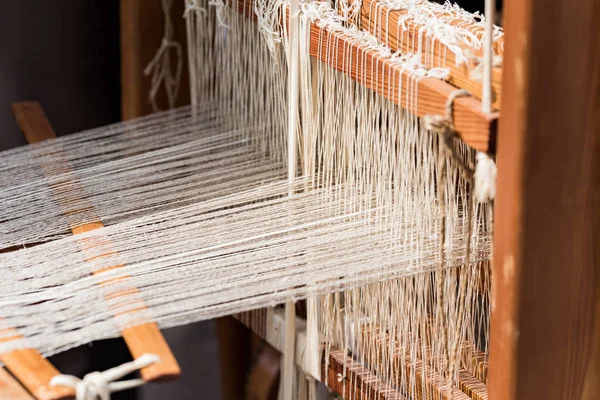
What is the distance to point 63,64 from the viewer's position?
1817 mm

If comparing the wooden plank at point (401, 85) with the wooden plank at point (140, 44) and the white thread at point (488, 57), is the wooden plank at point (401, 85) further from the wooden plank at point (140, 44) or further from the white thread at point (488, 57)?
the wooden plank at point (140, 44)

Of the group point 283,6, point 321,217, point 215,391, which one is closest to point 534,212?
point 321,217

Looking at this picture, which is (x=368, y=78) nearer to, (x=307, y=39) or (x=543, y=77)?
(x=307, y=39)

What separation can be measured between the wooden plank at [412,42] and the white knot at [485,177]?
0.06 metres

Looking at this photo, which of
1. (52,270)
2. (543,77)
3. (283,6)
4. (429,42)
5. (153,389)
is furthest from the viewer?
(153,389)

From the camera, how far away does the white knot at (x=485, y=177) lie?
3.14ft

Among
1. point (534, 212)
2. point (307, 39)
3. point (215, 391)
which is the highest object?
point (307, 39)

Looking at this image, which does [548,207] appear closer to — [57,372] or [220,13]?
[57,372]

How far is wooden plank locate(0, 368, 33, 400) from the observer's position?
0.93 metres

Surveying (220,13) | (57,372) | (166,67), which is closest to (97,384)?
(57,372)

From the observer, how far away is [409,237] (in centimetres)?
117

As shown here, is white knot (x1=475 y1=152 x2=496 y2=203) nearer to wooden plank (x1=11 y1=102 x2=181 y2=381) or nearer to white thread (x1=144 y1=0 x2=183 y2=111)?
wooden plank (x1=11 y1=102 x2=181 y2=381)

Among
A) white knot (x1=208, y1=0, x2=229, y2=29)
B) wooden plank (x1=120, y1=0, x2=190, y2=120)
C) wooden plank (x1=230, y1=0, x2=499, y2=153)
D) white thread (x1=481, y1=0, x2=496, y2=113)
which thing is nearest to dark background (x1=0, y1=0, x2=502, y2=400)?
wooden plank (x1=120, y1=0, x2=190, y2=120)

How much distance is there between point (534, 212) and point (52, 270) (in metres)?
0.63
